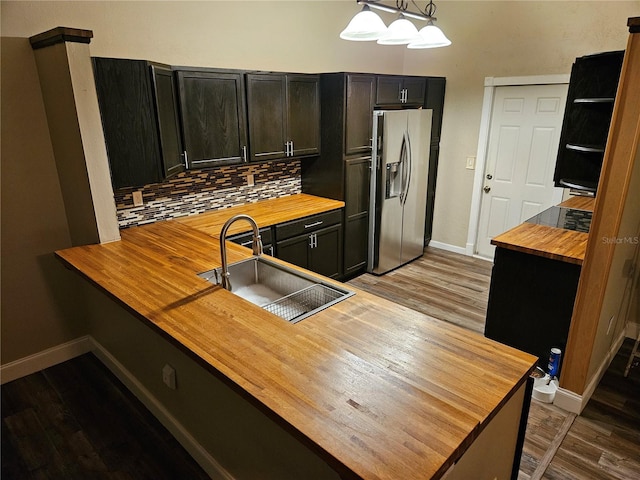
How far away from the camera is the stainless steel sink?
2052mm

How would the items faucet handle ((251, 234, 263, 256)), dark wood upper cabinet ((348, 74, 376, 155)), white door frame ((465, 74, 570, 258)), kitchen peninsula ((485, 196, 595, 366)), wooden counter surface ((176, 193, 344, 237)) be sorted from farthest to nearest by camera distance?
white door frame ((465, 74, 570, 258)), dark wood upper cabinet ((348, 74, 376, 155)), wooden counter surface ((176, 193, 344, 237)), kitchen peninsula ((485, 196, 595, 366)), faucet handle ((251, 234, 263, 256))

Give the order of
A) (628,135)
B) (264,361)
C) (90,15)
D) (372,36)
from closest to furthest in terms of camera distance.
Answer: (264,361) < (628,135) < (372,36) < (90,15)

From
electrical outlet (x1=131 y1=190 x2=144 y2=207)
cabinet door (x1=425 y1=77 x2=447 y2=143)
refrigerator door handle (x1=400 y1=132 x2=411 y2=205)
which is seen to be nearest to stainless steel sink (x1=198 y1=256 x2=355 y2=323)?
electrical outlet (x1=131 y1=190 x2=144 y2=207)

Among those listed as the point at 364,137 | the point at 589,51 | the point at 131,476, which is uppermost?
the point at 589,51

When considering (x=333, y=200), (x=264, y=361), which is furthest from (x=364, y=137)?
(x=264, y=361)

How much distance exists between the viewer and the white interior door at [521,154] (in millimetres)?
4156

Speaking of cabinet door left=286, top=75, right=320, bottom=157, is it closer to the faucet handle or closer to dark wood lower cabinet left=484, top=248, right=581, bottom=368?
the faucet handle

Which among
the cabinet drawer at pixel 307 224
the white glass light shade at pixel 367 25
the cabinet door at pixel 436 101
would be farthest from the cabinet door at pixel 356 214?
the white glass light shade at pixel 367 25

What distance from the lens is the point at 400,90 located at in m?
4.19

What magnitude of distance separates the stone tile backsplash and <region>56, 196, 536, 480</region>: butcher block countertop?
3.13 ft

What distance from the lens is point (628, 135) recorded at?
1.98 m

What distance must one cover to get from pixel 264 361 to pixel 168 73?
2.14 metres

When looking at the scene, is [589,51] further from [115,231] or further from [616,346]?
[115,231]

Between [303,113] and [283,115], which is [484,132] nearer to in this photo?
[303,113]
